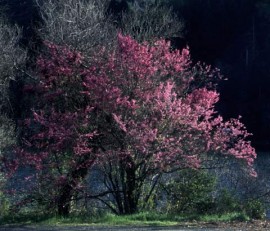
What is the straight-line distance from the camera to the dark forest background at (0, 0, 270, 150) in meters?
44.3

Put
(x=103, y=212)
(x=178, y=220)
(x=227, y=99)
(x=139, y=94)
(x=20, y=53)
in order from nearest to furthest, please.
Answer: (x=178, y=220), (x=139, y=94), (x=103, y=212), (x=20, y=53), (x=227, y=99)

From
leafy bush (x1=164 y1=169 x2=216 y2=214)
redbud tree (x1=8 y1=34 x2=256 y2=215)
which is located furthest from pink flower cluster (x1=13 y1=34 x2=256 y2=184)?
leafy bush (x1=164 y1=169 x2=216 y2=214)

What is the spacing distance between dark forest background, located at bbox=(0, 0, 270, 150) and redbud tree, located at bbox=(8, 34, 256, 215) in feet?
83.0

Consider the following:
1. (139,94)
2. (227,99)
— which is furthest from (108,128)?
(227,99)

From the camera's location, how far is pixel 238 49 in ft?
159

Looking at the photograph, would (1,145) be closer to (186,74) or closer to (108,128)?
(108,128)

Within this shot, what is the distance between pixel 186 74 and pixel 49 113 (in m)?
4.04

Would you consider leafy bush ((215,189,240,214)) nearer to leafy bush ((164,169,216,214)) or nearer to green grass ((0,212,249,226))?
leafy bush ((164,169,216,214))

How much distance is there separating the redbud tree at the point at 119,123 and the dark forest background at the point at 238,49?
25304mm

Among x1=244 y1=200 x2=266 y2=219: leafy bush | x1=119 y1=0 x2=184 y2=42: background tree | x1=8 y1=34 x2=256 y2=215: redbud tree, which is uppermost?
x1=119 y1=0 x2=184 y2=42: background tree

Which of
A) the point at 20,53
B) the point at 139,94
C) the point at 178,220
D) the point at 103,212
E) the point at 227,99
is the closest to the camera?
the point at 178,220

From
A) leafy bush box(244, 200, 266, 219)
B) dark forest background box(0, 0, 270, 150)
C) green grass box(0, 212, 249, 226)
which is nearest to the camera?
green grass box(0, 212, 249, 226)

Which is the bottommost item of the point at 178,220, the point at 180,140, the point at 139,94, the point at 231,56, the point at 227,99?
the point at 178,220

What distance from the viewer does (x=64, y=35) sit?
57.9ft
